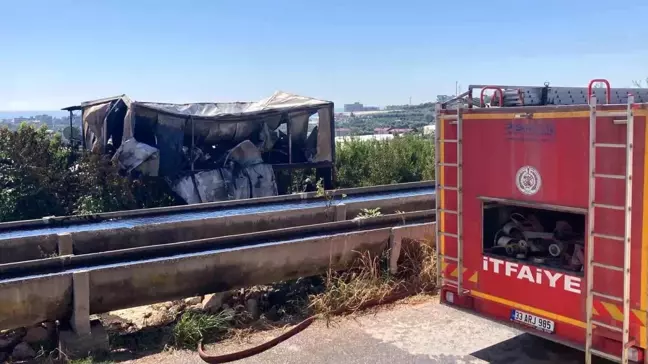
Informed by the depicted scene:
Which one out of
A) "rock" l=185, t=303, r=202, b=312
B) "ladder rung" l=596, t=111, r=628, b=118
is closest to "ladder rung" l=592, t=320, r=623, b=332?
"ladder rung" l=596, t=111, r=628, b=118

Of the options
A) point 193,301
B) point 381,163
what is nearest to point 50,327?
point 193,301

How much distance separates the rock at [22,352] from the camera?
6.12m

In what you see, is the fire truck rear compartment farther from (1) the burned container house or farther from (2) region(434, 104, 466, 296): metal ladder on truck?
(1) the burned container house

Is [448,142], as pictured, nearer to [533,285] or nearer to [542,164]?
[542,164]

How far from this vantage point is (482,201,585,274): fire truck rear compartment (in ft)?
18.8

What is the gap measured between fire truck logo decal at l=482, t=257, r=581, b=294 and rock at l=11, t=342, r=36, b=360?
4.55m

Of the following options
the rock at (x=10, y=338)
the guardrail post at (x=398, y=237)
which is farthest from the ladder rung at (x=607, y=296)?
the rock at (x=10, y=338)

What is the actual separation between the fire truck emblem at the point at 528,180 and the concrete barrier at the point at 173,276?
9.54 ft

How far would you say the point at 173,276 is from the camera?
684 centimetres

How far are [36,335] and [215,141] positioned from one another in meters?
8.49

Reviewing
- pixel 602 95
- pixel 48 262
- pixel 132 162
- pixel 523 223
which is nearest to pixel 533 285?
pixel 523 223

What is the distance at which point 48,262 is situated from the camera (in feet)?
22.4

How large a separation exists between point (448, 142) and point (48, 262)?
4483mm

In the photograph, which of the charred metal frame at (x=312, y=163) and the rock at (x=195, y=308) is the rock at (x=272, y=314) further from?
the charred metal frame at (x=312, y=163)
